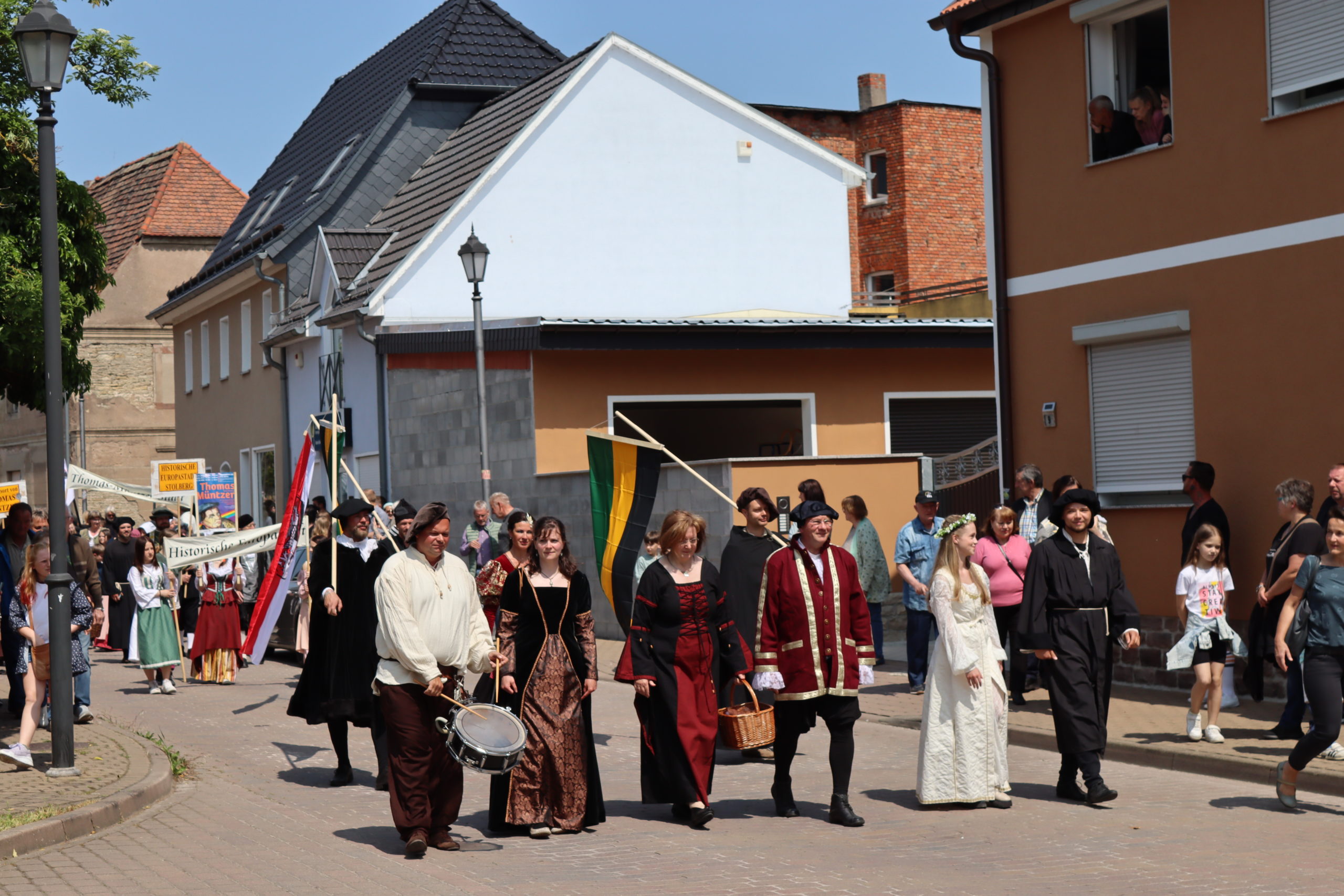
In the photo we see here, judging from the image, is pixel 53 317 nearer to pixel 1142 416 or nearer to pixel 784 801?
pixel 784 801

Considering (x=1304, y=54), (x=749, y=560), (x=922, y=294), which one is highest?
(x=922, y=294)

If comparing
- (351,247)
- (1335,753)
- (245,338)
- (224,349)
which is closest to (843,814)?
(1335,753)

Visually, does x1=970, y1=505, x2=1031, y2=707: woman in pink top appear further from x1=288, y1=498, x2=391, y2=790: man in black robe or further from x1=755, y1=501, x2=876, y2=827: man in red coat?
x1=288, y1=498, x2=391, y2=790: man in black robe

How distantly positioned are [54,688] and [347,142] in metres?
25.2

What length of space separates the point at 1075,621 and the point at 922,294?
33.1 metres

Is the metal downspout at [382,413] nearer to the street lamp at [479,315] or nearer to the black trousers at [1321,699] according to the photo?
the street lamp at [479,315]

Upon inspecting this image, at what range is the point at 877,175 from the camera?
45.7 m

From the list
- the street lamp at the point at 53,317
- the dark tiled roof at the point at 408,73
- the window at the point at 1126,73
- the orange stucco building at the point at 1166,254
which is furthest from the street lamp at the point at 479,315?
the dark tiled roof at the point at 408,73

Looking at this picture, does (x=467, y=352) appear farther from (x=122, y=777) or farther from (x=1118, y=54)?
(x=122, y=777)

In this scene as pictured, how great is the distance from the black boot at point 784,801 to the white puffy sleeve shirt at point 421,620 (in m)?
1.91

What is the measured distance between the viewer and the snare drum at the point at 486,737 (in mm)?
7883

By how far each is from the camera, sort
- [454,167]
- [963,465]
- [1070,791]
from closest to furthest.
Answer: [1070,791], [963,465], [454,167]

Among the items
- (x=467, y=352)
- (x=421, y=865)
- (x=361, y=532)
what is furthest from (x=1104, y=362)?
(x=467, y=352)

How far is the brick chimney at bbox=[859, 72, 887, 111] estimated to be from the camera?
4816 centimetres
